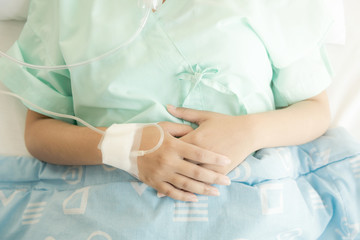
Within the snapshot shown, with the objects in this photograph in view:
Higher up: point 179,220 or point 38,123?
point 38,123

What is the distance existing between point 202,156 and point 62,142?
14.0 inches

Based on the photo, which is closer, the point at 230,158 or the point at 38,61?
the point at 230,158

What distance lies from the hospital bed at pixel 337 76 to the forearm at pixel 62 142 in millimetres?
130

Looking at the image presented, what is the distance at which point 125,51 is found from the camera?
79 cm

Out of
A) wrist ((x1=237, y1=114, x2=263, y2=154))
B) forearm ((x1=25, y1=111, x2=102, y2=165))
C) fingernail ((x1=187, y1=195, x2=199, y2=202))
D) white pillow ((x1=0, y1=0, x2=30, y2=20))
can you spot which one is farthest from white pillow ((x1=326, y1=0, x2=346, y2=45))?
white pillow ((x1=0, y1=0, x2=30, y2=20))

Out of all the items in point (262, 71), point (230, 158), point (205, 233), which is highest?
point (262, 71)

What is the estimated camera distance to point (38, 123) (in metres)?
0.88

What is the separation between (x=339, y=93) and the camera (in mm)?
1114

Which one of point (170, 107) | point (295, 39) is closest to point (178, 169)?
point (170, 107)

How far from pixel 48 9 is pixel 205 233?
0.72 meters

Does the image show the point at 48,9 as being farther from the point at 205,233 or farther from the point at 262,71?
the point at 205,233

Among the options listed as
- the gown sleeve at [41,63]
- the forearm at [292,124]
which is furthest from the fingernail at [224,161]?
the gown sleeve at [41,63]

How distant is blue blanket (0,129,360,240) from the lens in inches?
28.6

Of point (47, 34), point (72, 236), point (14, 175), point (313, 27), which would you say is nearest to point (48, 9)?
point (47, 34)
